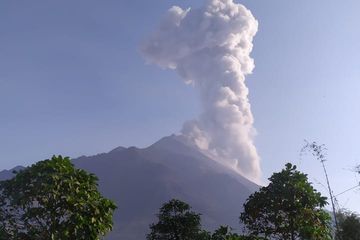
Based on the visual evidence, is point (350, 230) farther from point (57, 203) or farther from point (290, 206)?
point (57, 203)

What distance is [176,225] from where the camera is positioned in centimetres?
4541

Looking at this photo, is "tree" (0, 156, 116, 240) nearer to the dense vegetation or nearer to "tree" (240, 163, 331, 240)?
the dense vegetation

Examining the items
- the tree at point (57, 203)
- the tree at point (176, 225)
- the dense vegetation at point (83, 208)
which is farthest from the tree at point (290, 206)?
the tree at point (57, 203)

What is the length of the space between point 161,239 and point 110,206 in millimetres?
15879

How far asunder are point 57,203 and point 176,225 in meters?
18.2

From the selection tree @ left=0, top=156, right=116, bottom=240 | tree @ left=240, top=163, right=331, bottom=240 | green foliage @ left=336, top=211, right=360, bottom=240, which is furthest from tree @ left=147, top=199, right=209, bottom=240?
tree @ left=0, top=156, right=116, bottom=240

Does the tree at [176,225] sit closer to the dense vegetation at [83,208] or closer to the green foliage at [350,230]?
the dense vegetation at [83,208]

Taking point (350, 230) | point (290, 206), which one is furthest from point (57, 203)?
point (350, 230)

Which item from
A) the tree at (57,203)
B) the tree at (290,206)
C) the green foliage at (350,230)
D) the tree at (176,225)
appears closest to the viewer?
the tree at (57,203)

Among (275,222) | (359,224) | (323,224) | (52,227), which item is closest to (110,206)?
(52,227)

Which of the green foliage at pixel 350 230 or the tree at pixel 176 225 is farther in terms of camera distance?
the tree at pixel 176 225

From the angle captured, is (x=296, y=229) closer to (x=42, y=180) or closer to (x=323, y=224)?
(x=323, y=224)

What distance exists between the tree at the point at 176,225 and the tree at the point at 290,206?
8874mm

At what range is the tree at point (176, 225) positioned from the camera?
4528 cm
